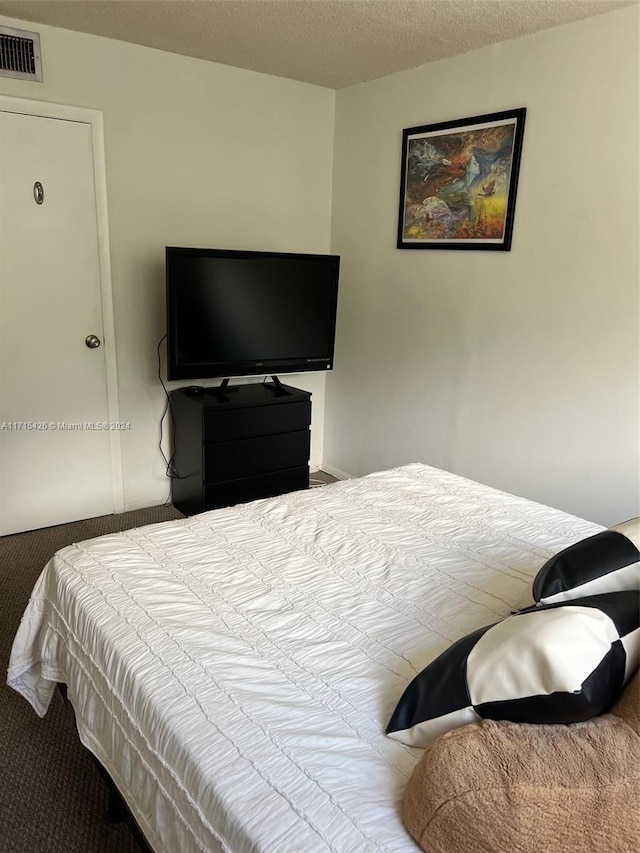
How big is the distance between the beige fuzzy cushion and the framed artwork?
8.34 ft

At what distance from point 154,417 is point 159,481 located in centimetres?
41

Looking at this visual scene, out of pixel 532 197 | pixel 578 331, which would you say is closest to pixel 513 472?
pixel 578 331

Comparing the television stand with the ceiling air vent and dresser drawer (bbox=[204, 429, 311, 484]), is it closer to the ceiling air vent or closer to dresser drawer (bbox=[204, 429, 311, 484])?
dresser drawer (bbox=[204, 429, 311, 484])

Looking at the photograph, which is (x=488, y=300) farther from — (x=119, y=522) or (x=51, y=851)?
(x=51, y=851)

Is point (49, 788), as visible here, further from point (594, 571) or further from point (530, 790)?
point (594, 571)

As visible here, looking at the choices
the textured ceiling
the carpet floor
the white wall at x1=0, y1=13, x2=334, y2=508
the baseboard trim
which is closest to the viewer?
the carpet floor

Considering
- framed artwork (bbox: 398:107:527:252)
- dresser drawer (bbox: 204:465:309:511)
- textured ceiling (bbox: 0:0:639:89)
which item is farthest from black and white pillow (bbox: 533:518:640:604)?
dresser drawer (bbox: 204:465:309:511)

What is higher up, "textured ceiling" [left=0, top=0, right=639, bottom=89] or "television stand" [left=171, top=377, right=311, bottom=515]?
"textured ceiling" [left=0, top=0, right=639, bottom=89]

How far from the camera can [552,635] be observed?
40.8 inches

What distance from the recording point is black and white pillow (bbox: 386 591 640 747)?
1010 mm

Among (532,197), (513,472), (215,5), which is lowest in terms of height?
(513,472)

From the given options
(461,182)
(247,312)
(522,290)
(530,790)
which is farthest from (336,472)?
(530,790)

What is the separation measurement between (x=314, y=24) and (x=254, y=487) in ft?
7.74

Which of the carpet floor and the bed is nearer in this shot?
the bed
